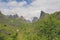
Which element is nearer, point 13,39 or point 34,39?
point 34,39

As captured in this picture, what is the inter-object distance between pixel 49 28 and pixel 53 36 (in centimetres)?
909

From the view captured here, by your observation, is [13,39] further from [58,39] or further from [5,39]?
[58,39]

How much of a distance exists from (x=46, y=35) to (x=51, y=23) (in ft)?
54.7

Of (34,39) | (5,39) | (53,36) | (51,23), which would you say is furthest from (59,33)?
(5,39)

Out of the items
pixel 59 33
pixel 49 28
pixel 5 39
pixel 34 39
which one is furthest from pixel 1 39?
pixel 59 33

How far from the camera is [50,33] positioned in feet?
480

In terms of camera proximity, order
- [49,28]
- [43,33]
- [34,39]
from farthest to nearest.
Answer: [43,33], [49,28], [34,39]

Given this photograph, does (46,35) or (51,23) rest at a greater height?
(51,23)

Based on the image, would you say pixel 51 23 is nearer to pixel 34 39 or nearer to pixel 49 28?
pixel 49 28

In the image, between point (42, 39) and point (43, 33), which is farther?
point (43, 33)

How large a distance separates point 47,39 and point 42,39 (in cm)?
466

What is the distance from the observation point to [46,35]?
497 feet

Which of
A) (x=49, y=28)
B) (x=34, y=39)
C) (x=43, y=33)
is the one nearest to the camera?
(x=34, y=39)

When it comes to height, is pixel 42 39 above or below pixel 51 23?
below
